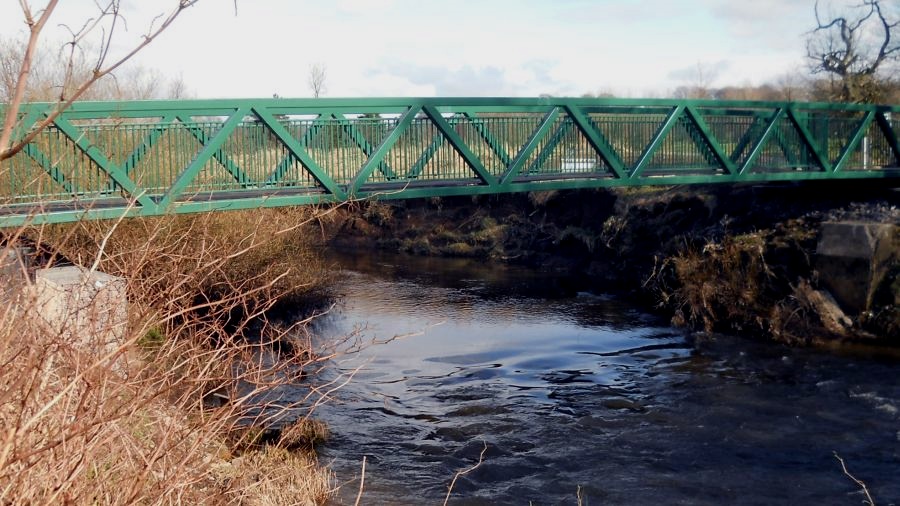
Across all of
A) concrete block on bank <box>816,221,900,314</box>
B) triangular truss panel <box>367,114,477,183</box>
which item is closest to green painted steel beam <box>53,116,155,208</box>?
triangular truss panel <box>367,114,477,183</box>

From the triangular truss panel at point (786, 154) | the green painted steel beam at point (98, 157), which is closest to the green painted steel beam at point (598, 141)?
the triangular truss panel at point (786, 154)

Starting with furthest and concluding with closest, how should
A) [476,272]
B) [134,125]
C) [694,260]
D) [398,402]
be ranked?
[476,272] < [694,260] < [398,402] < [134,125]

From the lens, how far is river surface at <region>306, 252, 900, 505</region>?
8867 mm

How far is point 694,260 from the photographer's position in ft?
52.8

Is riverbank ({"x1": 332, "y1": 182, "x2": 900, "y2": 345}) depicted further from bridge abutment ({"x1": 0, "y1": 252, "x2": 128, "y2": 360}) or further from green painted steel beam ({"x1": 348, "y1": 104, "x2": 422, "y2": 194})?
bridge abutment ({"x1": 0, "y1": 252, "x2": 128, "y2": 360})

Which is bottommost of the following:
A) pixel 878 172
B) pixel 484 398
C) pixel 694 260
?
pixel 484 398

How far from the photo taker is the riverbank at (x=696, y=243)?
15.1m

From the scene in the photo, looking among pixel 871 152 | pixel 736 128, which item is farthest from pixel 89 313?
pixel 871 152

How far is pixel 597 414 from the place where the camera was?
36.9ft

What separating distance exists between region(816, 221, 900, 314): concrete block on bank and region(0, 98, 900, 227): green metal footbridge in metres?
1.37

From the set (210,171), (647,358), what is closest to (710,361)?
(647,358)

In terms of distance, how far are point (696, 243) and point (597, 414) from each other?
754 centimetres

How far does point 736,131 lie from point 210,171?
8795 millimetres

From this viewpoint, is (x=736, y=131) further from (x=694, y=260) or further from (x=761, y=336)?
(x=761, y=336)
